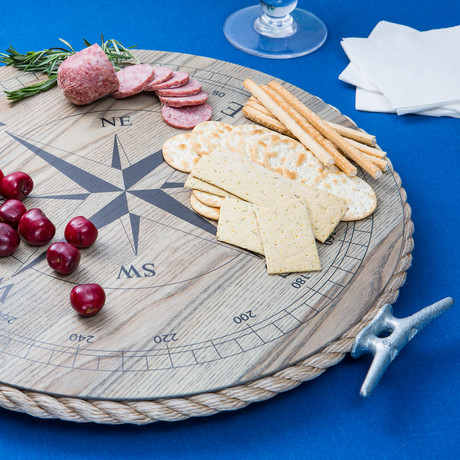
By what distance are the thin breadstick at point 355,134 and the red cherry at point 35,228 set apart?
0.98 metres

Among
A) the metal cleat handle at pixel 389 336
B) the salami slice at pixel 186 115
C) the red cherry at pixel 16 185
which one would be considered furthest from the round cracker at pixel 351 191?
the red cherry at pixel 16 185

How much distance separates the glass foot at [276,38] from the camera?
9.25 ft

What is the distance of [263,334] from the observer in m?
1.60

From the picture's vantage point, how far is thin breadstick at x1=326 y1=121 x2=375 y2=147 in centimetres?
213

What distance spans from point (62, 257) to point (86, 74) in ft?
2.50

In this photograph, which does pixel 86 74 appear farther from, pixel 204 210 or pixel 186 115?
Result: pixel 204 210

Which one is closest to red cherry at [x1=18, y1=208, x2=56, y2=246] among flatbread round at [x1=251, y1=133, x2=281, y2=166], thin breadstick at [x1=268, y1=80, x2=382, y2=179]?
flatbread round at [x1=251, y1=133, x2=281, y2=166]

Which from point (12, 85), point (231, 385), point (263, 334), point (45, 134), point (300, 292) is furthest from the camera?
point (12, 85)

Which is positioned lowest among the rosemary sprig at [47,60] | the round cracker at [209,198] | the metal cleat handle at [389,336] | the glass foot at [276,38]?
the metal cleat handle at [389,336]

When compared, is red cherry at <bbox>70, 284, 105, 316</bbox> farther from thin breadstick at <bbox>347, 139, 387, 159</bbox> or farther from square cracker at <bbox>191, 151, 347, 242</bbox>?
thin breadstick at <bbox>347, 139, 387, 159</bbox>

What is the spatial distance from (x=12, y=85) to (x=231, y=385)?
1432 mm

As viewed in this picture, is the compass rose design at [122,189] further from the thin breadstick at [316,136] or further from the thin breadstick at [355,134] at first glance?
the thin breadstick at [355,134]

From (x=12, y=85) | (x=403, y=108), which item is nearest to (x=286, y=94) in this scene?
(x=403, y=108)

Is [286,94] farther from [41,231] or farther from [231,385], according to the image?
[231,385]
